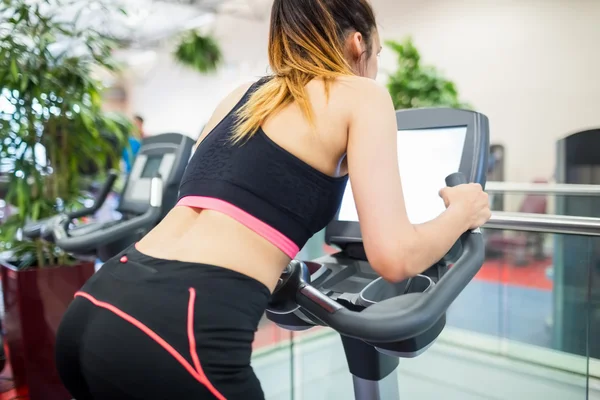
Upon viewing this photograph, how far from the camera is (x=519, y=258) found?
3.66m

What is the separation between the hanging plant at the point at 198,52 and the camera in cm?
954

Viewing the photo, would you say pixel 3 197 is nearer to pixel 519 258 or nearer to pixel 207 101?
pixel 519 258

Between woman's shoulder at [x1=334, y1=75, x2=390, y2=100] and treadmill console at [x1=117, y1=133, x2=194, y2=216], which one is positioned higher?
woman's shoulder at [x1=334, y1=75, x2=390, y2=100]

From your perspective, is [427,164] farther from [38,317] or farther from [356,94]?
[38,317]

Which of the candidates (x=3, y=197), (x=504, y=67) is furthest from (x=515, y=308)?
(x=504, y=67)

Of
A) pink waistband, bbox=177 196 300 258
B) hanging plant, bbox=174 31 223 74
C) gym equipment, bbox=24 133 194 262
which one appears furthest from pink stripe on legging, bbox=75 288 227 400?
hanging plant, bbox=174 31 223 74

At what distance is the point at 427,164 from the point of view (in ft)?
4.30

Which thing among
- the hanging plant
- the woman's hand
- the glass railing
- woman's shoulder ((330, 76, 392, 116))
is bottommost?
the glass railing

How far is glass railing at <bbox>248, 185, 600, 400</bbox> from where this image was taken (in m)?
1.47

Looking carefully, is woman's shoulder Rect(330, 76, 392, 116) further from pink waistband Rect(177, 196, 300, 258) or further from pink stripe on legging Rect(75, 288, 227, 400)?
pink stripe on legging Rect(75, 288, 227, 400)

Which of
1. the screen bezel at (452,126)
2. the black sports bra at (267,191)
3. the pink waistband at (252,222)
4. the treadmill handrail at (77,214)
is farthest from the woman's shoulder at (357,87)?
the treadmill handrail at (77,214)

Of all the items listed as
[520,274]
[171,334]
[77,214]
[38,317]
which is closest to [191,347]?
[171,334]

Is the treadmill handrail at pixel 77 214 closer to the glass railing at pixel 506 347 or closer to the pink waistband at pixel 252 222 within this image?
the glass railing at pixel 506 347

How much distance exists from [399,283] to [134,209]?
4.75 ft
